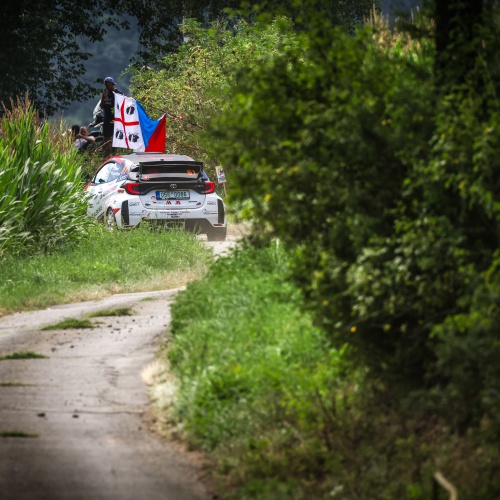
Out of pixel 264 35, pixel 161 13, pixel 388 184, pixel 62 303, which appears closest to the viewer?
pixel 388 184

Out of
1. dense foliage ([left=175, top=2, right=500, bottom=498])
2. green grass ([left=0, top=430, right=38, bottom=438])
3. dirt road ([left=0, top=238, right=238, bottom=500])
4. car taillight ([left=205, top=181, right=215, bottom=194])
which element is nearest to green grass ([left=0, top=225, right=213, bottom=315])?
car taillight ([left=205, top=181, right=215, bottom=194])

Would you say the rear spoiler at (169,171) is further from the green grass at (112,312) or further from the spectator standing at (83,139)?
the green grass at (112,312)

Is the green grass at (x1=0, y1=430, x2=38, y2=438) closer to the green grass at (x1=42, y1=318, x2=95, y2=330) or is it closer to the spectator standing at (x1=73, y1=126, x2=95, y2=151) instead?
the green grass at (x1=42, y1=318, x2=95, y2=330)

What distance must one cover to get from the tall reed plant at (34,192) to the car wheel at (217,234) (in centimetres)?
425

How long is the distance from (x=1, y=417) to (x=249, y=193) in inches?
120

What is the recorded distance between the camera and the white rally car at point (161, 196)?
86.1 ft

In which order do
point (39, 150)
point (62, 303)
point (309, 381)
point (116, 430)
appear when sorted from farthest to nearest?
point (39, 150)
point (62, 303)
point (116, 430)
point (309, 381)

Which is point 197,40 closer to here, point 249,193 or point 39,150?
point 39,150

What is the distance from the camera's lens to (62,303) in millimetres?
18234

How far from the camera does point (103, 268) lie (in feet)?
68.3

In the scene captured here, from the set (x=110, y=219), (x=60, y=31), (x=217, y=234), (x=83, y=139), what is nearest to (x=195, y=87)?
(x=83, y=139)

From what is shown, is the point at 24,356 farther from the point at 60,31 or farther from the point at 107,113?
the point at 60,31

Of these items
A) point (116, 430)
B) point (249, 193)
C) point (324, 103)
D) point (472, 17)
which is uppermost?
point (472, 17)

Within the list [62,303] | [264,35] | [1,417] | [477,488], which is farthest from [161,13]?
[477,488]
